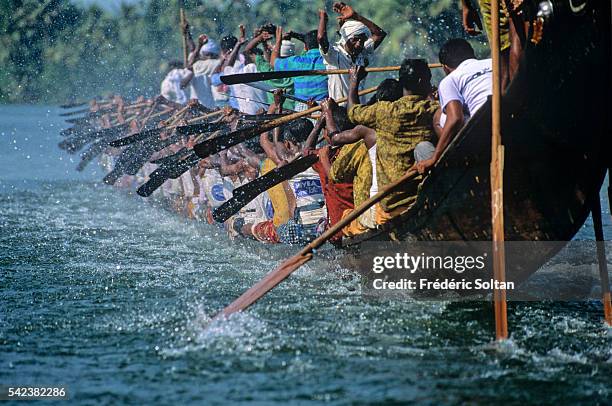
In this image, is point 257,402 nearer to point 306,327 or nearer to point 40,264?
point 306,327

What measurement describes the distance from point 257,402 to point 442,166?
2.27m

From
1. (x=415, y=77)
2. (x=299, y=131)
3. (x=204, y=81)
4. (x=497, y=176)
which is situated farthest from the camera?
(x=204, y=81)

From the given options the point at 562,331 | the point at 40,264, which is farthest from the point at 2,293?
the point at 562,331

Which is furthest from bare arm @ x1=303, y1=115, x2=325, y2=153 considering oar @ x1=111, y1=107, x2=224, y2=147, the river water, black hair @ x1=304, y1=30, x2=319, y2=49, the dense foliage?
the dense foliage

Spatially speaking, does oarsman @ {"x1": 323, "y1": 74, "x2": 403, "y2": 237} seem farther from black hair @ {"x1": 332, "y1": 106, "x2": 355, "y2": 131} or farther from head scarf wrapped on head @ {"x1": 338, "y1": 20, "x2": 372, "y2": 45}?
head scarf wrapped on head @ {"x1": 338, "y1": 20, "x2": 372, "y2": 45}

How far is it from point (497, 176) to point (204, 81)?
10.3 metres

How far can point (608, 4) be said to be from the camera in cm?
711

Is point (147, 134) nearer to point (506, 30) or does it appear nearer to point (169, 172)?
point (169, 172)

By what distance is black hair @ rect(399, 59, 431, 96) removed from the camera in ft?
26.7

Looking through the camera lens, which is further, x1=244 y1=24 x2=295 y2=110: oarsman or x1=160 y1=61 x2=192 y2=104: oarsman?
x1=160 y1=61 x2=192 y2=104: oarsman

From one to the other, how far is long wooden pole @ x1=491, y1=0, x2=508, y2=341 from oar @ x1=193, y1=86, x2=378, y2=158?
2.74 meters

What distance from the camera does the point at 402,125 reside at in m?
8.16

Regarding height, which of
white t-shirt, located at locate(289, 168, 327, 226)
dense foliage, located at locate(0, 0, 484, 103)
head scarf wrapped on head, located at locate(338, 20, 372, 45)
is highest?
dense foliage, located at locate(0, 0, 484, 103)

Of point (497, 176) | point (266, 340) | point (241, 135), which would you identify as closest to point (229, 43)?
point (241, 135)
